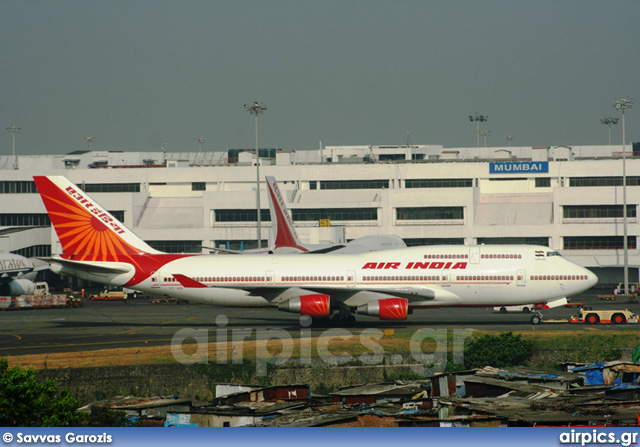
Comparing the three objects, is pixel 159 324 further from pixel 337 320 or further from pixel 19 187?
pixel 19 187

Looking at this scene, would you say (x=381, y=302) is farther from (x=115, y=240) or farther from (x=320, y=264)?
A: (x=115, y=240)

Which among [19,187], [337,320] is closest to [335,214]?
[19,187]

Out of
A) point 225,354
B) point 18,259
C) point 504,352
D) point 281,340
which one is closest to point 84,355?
point 225,354

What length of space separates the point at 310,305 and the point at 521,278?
14278 mm

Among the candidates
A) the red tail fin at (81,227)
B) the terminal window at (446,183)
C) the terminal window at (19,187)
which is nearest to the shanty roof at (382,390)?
the red tail fin at (81,227)

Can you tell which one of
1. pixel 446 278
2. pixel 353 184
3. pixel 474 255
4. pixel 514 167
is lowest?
pixel 446 278

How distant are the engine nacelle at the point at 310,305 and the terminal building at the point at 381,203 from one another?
41152mm

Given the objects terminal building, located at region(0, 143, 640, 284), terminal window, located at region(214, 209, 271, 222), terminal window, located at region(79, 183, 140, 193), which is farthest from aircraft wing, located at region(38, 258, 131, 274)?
terminal window, located at region(79, 183, 140, 193)

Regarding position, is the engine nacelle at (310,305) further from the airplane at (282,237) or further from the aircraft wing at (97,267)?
the airplane at (282,237)

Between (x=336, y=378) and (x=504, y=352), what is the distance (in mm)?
9571

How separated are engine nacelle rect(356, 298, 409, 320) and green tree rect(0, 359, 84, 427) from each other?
99.0 feet

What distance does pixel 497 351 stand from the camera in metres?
45.2

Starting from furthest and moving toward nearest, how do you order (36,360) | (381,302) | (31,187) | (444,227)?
(31,187) < (444,227) < (381,302) < (36,360)

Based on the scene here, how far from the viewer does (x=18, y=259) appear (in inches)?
3310
